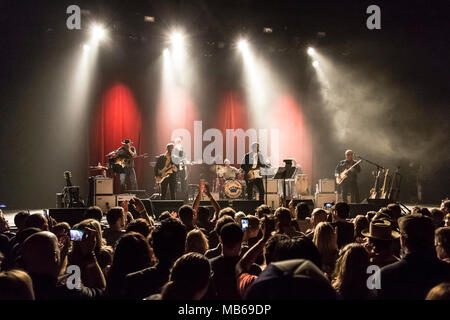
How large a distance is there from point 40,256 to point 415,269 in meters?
2.24

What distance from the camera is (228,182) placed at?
1373 cm

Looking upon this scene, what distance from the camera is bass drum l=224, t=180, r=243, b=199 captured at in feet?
44.9

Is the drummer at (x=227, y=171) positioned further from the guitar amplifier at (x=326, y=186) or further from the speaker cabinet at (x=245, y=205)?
the speaker cabinet at (x=245, y=205)

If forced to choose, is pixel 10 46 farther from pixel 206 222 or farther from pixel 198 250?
pixel 198 250

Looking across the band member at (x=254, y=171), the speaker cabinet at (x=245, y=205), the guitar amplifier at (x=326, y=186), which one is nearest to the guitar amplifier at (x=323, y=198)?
the guitar amplifier at (x=326, y=186)

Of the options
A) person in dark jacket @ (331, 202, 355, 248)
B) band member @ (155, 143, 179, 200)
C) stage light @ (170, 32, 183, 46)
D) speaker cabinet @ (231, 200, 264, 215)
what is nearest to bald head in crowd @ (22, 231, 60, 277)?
person in dark jacket @ (331, 202, 355, 248)

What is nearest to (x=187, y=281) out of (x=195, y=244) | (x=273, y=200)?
(x=195, y=244)

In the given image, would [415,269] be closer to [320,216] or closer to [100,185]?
[320,216]

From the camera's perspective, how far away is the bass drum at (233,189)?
13.7 m

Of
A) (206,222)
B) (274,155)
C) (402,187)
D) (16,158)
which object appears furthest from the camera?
(274,155)

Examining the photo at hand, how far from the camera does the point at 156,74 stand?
1625 cm
